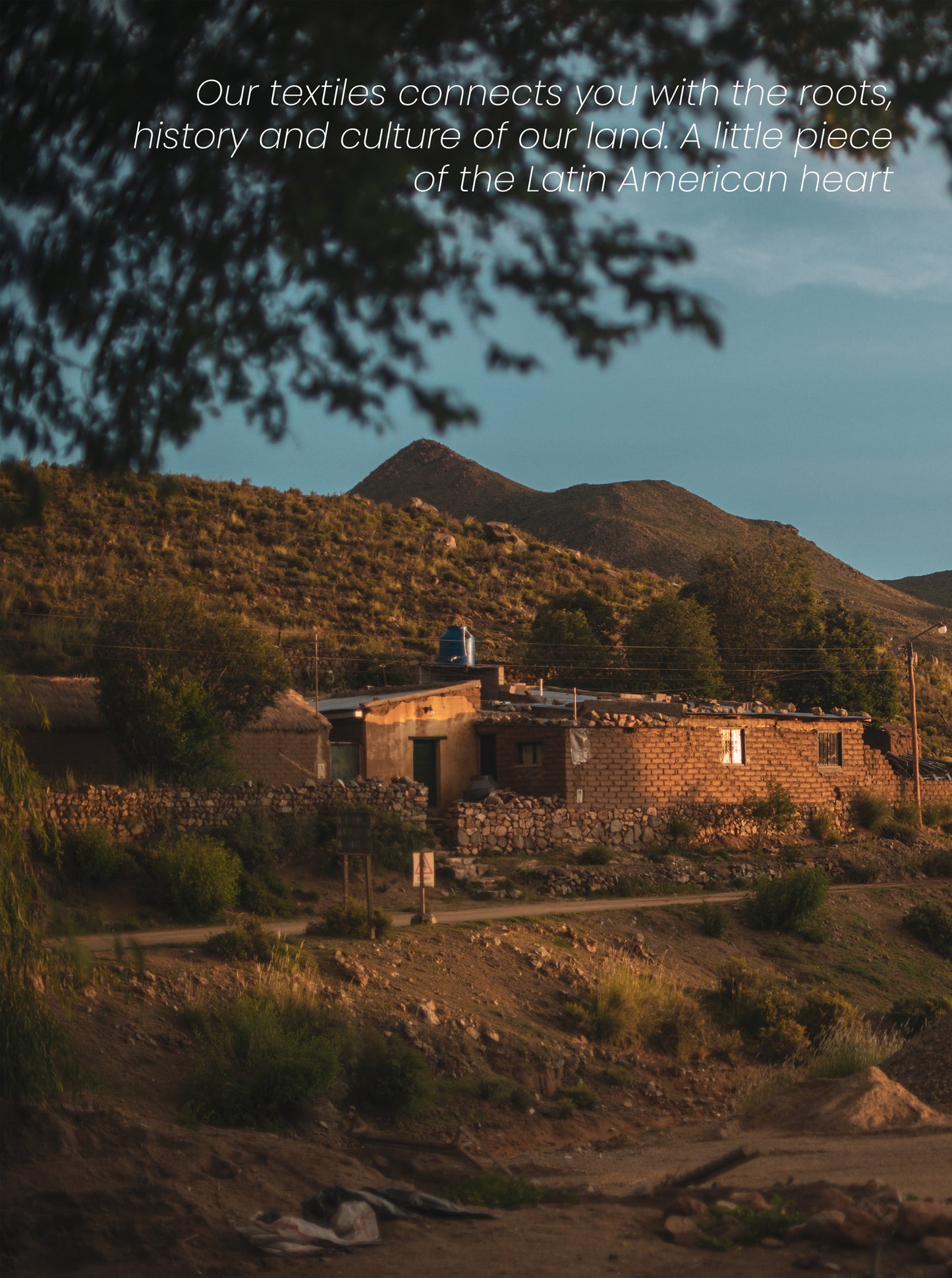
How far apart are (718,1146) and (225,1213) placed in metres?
5.63

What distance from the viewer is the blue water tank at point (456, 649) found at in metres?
38.3

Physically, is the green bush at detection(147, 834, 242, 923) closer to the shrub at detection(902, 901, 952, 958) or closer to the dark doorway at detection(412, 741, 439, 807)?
the dark doorway at detection(412, 741, 439, 807)

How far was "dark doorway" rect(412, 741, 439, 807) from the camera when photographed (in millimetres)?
33250

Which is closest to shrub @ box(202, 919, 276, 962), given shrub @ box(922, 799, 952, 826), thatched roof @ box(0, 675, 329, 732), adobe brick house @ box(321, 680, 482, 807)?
thatched roof @ box(0, 675, 329, 732)

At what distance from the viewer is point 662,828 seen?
32406 mm

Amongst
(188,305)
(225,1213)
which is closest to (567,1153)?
(225,1213)

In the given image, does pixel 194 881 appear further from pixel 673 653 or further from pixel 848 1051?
pixel 673 653

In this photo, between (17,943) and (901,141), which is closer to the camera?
(901,141)

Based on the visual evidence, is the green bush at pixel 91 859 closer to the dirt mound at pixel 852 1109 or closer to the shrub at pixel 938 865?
the dirt mound at pixel 852 1109

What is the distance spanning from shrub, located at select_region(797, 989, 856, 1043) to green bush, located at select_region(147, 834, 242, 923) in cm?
1047

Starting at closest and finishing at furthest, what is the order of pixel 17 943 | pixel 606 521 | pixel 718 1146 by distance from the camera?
pixel 17 943
pixel 718 1146
pixel 606 521

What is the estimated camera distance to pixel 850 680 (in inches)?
1953

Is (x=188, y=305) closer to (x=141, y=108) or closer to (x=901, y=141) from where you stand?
(x=141, y=108)

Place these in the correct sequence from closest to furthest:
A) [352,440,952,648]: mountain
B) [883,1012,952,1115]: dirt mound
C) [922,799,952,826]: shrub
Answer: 1. [883,1012,952,1115]: dirt mound
2. [922,799,952,826]: shrub
3. [352,440,952,648]: mountain
